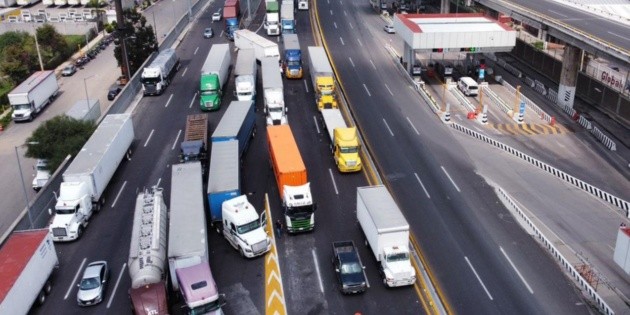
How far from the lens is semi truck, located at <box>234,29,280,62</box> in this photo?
261 feet

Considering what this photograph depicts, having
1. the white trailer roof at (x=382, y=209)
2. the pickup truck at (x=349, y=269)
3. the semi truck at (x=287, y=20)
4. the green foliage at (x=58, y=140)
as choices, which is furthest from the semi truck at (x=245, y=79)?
the pickup truck at (x=349, y=269)

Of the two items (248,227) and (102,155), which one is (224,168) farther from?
(102,155)

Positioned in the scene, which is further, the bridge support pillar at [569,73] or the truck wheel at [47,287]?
the bridge support pillar at [569,73]

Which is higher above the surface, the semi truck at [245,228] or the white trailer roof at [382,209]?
the white trailer roof at [382,209]

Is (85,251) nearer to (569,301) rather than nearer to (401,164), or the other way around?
(401,164)

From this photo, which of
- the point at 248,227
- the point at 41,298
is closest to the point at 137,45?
the point at 248,227

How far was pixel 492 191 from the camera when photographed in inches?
1966

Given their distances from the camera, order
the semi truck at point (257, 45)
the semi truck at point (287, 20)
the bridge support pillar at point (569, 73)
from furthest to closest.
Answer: the semi truck at point (287, 20) < the semi truck at point (257, 45) < the bridge support pillar at point (569, 73)

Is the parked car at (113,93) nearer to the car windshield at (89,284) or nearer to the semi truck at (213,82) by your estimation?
the semi truck at (213,82)

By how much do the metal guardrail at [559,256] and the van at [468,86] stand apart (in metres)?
26.6

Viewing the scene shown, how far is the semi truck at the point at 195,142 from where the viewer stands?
51281 mm

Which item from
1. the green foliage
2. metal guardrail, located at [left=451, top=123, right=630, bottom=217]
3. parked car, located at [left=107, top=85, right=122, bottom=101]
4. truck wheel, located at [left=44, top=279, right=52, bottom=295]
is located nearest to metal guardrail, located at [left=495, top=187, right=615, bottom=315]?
metal guardrail, located at [left=451, top=123, right=630, bottom=217]

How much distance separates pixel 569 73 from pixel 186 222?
5187 cm

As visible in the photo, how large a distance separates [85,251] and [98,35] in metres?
93.9
